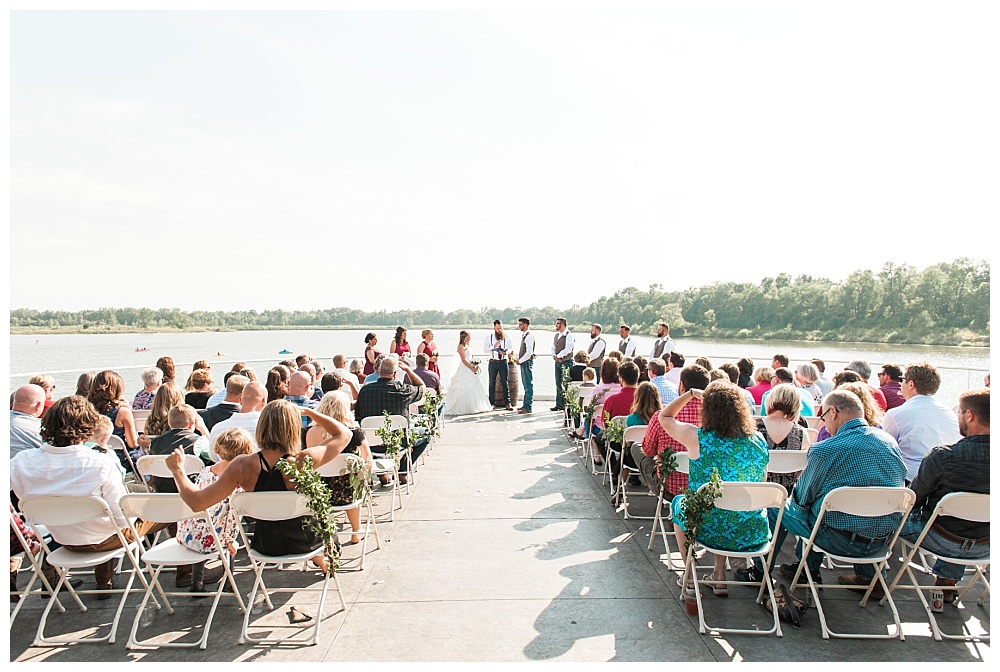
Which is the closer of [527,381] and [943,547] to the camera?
[943,547]

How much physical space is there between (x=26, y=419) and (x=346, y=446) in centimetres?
223

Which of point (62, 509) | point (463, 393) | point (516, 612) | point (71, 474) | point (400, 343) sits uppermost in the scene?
point (400, 343)

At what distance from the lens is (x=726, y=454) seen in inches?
156

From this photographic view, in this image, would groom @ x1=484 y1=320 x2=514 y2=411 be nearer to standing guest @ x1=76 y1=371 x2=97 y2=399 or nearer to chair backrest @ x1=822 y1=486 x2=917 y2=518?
standing guest @ x1=76 y1=371 x2=97 y2=399

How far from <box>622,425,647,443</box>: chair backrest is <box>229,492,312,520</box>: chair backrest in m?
3.02

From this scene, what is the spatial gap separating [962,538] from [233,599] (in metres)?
4.33

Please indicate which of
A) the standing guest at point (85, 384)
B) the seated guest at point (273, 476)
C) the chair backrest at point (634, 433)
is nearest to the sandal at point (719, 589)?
the chair backrest at point (634, 433)

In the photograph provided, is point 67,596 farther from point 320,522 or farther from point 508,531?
point 508,531

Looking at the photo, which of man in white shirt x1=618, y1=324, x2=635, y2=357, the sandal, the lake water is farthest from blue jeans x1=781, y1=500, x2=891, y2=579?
man in white shirt x1=618, y1=324, x2=635, y2=357

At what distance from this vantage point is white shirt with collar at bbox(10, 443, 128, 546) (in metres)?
3.79

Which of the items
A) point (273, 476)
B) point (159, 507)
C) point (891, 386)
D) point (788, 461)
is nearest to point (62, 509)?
point (159, 507)

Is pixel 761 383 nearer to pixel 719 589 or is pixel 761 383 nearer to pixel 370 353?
pixel 719 589

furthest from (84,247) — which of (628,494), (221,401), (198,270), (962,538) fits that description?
(962,538)

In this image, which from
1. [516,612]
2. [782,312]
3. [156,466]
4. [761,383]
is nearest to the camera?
[516,612]
